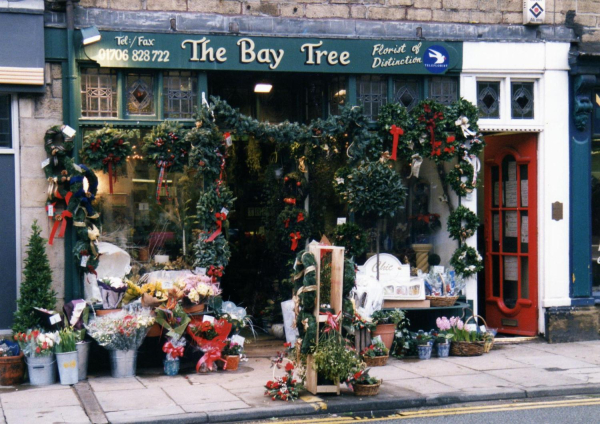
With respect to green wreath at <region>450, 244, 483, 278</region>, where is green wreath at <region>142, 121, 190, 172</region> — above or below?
above

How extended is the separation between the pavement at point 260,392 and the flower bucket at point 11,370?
0.17m

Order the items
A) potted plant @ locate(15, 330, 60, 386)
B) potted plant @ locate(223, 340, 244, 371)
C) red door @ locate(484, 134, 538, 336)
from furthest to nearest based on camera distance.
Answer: red door @ locate(484, 134, 538, 336), potted plant @ locate(223, 340, 244, 371), potted plant @ locate(15, 330, 60, 386)

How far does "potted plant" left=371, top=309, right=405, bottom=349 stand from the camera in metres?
10.9

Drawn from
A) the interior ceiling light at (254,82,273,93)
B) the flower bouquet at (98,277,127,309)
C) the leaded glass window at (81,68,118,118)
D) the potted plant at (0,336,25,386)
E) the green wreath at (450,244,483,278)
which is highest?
the interior ceiling light at (254,82,273,93)

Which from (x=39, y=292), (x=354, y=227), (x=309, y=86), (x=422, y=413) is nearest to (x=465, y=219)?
(x=354, y=227)

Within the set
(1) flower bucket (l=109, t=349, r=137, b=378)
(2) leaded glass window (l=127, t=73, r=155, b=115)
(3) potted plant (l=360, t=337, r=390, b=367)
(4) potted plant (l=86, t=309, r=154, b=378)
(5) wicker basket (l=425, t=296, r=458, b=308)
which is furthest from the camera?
(5) wicker basket (l=425, t=296, r=458, b=308)

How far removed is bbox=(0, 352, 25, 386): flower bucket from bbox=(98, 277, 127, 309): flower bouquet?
1.34 m

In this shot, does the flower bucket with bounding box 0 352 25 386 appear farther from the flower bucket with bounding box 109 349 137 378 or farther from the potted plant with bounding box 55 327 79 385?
the flower bucket with bounding box 109 349 137 378

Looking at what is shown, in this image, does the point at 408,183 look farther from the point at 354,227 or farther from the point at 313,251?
the point at 313,251

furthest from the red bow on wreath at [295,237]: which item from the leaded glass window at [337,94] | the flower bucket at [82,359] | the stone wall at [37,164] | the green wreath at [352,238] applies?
the flower bucket at [82,359]

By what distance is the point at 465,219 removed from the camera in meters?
11.9

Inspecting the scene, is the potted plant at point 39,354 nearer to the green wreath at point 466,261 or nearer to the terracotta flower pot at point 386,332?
the terracotta flower pot at point 386,332

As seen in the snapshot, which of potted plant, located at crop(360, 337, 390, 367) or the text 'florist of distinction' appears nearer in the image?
potted plant, located at crop(360, 337, 390, 367)

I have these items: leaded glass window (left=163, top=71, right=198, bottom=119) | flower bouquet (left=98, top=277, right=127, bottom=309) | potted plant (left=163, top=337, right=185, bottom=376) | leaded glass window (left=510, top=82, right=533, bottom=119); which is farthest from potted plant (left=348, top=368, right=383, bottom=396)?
leaded glass window (left=510, top=82, right=533, bottom=119)
